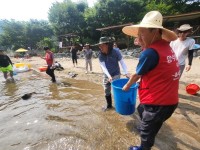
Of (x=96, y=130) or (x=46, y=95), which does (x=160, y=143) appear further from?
(x=46, y=95)

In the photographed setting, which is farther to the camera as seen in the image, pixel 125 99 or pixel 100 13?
pixel 100 13

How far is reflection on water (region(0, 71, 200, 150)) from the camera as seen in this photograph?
3.32 meters

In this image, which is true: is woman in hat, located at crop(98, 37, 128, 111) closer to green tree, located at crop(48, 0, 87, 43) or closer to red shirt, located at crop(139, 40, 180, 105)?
red shirt, located at crop(139, 40, 180, 105)

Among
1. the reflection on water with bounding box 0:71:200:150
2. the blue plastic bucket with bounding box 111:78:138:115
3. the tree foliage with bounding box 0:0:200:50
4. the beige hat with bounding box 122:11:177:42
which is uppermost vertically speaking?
the tree foliage with bounding box 0:0:200:50

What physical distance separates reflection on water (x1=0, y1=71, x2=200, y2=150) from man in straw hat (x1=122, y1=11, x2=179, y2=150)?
1214 mm

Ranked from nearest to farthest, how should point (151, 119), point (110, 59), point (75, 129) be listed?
point (151, 119)
point (75, 129)
point (110, 59)

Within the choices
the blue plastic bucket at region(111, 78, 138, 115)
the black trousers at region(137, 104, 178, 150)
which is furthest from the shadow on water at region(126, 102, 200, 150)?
the black trousers at region(137, 104, 178, 150)

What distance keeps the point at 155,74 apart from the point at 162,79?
96mm

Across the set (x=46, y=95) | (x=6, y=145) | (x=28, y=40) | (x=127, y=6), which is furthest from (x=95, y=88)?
(x=28, y=40)

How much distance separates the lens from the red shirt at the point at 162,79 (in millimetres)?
2018

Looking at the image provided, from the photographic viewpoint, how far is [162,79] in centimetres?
206

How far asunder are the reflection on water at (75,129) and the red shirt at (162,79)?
4.59 feet

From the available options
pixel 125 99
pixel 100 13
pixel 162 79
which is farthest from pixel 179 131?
pixel 100 13

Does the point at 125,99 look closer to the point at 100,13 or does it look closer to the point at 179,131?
the point at 179,131
